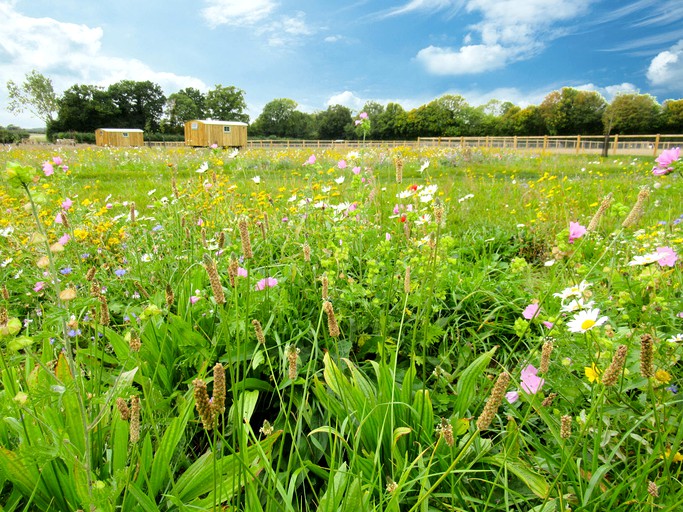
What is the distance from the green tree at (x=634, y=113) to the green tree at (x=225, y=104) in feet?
163

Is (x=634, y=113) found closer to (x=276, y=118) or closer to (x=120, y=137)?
(x=276, y=118)

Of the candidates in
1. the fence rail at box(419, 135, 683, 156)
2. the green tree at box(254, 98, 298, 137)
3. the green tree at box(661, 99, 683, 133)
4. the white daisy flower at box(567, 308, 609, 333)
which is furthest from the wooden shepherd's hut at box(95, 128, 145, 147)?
the green tree at box(661, 99, 683, 133)

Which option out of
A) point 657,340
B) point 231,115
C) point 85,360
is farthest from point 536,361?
point 231,115

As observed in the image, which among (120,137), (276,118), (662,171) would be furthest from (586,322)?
(276,118)

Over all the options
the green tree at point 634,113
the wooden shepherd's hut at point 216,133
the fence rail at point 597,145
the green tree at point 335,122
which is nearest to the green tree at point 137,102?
the wooden shepherd's hut at point 216,133

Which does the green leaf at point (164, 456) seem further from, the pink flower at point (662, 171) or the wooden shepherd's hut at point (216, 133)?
the wooden shepherd's hut at point (216, 133)

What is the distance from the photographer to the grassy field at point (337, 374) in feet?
2.75

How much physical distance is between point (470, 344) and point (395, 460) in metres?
0.82

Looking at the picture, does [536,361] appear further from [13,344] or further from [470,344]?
[13,344]

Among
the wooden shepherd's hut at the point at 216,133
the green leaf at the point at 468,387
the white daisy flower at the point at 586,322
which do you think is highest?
the wooden shepherd's hut at the point at 216,133

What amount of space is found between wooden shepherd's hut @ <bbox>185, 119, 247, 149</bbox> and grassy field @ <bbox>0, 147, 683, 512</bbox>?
1405 inches

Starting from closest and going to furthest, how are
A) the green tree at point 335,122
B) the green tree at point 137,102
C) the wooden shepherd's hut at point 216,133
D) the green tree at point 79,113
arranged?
1. the wooden shepherd's hut at point 216,133
2. the green tree at point 79,113
3. the green tree at point 137,102
4. the green tree at point 335,122

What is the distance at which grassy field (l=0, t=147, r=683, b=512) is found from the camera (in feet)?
2.75

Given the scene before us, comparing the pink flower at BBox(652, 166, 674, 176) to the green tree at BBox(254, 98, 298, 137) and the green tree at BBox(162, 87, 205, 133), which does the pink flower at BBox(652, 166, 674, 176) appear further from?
the green tree at BBox(254, 98, 298, 137)
